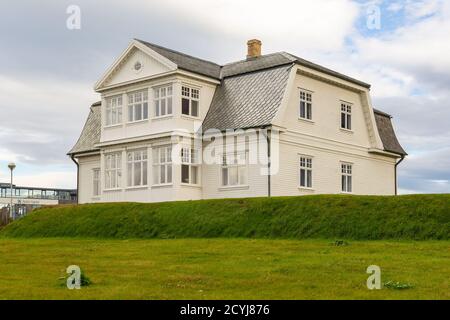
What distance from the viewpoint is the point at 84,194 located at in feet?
148

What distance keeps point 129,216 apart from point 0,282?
1442 cm

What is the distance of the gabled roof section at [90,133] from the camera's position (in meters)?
44.1

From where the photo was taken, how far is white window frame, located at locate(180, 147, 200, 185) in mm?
35594

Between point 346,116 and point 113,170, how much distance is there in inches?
511

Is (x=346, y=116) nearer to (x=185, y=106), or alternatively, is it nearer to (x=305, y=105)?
(x=305, y=105)

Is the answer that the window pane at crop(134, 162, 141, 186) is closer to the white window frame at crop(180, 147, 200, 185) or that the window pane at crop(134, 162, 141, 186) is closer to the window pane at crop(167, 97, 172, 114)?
the white window frame at crop(180, 147, 200, 185)

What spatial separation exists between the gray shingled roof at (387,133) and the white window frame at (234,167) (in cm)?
1122

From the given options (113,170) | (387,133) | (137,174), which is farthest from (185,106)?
(387,133)

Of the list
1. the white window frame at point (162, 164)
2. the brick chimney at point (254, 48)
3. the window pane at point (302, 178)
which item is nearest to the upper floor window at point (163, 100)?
the white window frame at point (162, 164)

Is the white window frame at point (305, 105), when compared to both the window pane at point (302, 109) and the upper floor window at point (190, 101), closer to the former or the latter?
the window pane at point (302, 109)

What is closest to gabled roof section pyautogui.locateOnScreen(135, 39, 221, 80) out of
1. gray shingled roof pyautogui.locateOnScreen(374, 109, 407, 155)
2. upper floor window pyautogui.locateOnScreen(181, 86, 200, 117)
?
upper floor window pyautogui.locateOnScreen(181, 86, 200, 117)
